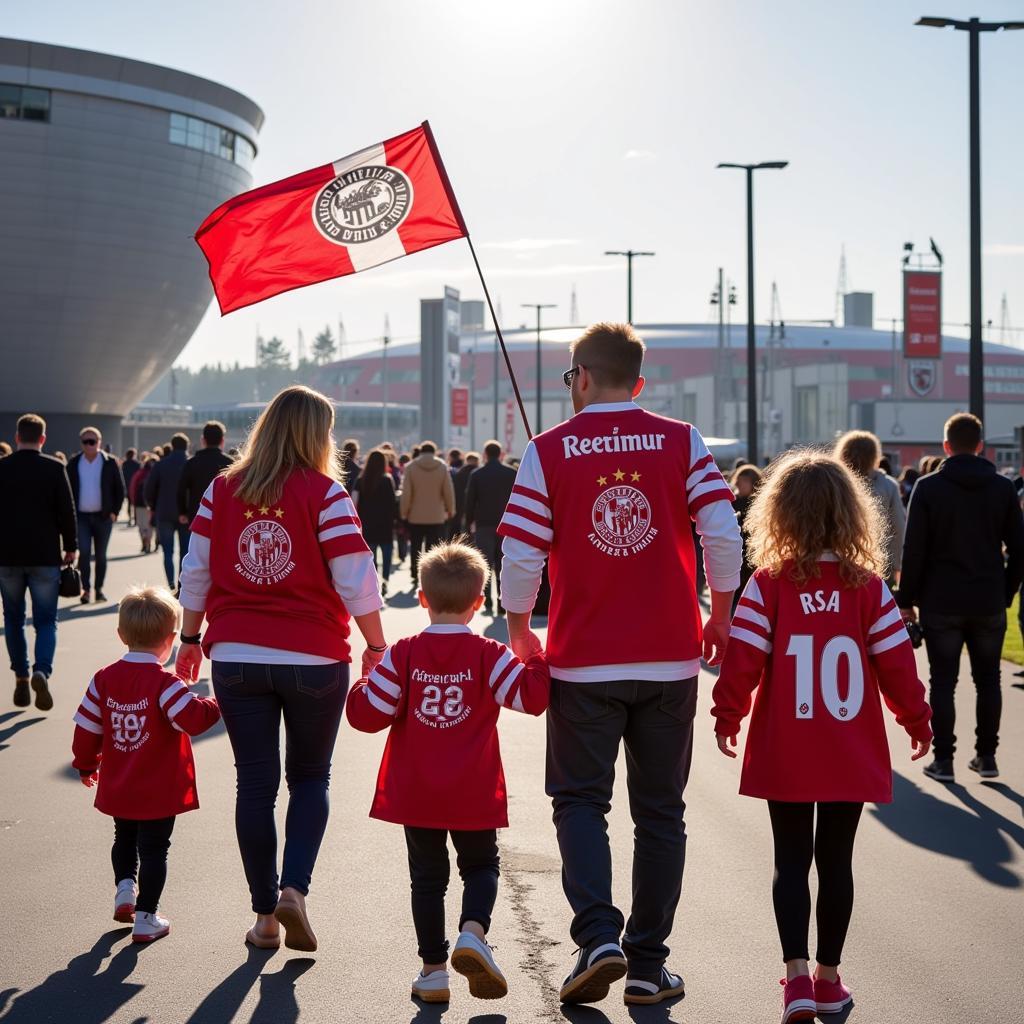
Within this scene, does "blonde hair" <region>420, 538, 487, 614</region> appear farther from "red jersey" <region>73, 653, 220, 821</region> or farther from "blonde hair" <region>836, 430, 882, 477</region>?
"blonde hair" <region>836, 430, 882, 477</region>

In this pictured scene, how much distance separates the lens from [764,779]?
4.13 metres

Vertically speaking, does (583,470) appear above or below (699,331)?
below

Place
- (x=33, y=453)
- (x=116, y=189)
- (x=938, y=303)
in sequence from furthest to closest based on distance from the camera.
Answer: (x=116, y=189), (x=938, y=303), (x=33, y=453)

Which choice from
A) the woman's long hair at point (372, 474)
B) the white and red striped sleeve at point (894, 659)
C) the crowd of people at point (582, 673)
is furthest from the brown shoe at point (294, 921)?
the woman's long hair at point (372, 474)

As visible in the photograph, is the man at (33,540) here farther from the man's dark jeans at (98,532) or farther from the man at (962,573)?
the man's dark jeans at (98,532)

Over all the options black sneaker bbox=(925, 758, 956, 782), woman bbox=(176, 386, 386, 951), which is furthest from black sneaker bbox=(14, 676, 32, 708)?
black sneaker bbox=(925, 758, 956, 782)

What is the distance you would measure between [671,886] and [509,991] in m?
0.58

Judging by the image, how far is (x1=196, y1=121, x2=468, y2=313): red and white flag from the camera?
6691 millimetres

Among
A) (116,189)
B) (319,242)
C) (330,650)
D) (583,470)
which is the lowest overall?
(330,650)

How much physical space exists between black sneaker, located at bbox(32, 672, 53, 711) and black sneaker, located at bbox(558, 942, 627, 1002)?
5.99m

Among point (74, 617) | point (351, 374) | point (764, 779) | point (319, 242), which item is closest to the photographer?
point (764, 779)

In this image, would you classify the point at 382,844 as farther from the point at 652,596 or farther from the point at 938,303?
the point at 938,303

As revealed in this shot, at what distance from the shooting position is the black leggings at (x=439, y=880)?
4211mm

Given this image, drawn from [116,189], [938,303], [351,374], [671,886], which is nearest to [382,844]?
[671,886]
